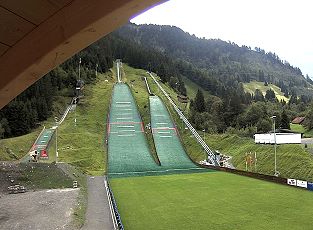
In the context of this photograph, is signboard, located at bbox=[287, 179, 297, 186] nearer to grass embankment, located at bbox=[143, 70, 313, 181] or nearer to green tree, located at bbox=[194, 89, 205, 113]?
grass embankment, located at bbox=[143, 70, 313, 181]

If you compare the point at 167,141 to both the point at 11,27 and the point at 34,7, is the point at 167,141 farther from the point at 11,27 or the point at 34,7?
the point at 34,7

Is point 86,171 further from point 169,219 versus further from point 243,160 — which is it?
point 169,219

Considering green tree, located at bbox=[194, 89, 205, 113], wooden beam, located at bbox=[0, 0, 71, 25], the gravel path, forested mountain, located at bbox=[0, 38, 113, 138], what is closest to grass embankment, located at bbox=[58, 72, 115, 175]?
forested mountain, located at bbox=[0, 38, 113, 138]

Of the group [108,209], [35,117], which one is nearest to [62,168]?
[108,209]

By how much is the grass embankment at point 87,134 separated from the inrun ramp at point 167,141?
22.1ft

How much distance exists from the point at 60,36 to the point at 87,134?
49.0 meters

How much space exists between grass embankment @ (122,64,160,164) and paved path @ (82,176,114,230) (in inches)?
600

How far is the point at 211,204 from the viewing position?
22.8 metres

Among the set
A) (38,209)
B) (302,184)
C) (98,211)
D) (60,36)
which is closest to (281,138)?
(302,184)

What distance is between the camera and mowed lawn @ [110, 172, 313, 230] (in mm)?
18141

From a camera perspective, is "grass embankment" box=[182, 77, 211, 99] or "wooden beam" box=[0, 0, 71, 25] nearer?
"wooden beam" box=[0, 0, 71, 25]

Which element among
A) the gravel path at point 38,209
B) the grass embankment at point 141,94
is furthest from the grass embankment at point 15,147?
the gravel path at point 38,209

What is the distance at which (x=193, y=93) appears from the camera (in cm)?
13475

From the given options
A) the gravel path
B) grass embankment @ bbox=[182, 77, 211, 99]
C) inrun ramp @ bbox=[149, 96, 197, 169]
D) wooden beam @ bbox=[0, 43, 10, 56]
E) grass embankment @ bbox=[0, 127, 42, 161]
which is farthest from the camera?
grass embankment @ bbox=[182, 77, 211, 99]
